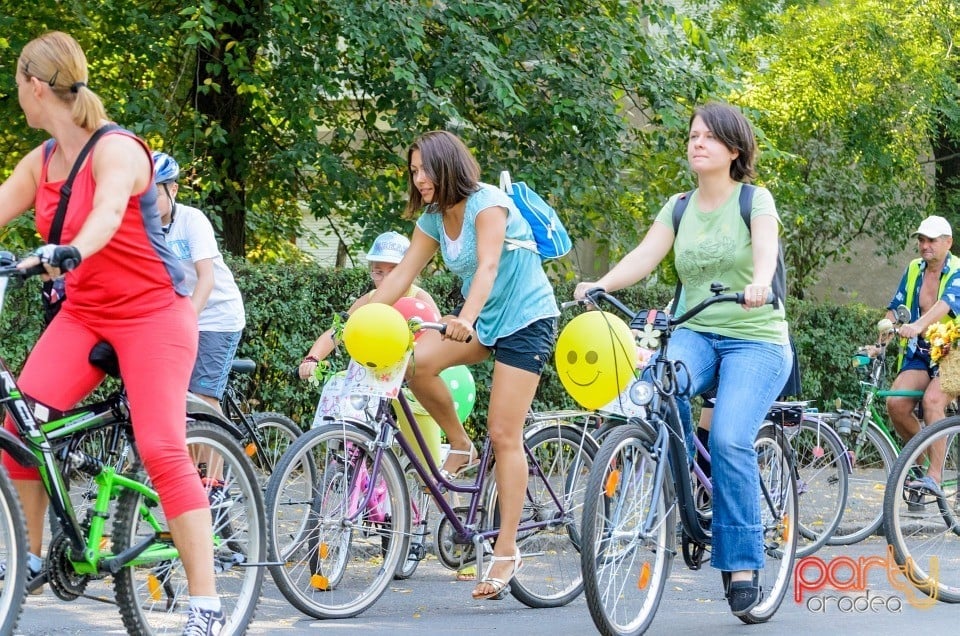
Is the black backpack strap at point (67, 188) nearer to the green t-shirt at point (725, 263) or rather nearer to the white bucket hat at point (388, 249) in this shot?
the green t-shirt at point (725, 263)

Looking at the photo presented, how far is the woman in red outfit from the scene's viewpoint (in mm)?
4246

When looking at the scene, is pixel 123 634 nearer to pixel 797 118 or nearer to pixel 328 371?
pixel 328 371

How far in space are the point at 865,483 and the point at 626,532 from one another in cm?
477

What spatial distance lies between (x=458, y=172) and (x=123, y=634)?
2271 millimetres

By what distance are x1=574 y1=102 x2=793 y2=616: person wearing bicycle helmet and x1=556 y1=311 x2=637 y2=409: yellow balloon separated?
22 cm

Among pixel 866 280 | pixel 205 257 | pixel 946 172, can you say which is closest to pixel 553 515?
pixel 205 257

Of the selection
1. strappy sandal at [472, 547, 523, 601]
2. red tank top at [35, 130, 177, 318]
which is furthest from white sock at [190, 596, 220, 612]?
strappy sandal at [472, 547, 523, 601]

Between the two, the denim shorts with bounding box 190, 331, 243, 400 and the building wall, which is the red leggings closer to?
the denim shorts with bounding box 190, 331, 243, 400

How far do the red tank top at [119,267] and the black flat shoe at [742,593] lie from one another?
2552 mm

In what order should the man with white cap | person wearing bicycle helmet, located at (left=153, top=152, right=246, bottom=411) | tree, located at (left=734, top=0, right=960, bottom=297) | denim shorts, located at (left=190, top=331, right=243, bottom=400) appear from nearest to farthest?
1. person wearing bicycle helmet, located at (left=153, top=152, right=246, bottom=411)
2. denim shorts, located at (left=190, top=331, right=243, bottom=400)
3. the man with white cap
4. tree, located at (left=734, top=0, right=960, bottom=297)

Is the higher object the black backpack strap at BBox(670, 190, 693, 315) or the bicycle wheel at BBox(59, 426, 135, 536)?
the black backpack strap at BBox(670, 190, 693, 315)

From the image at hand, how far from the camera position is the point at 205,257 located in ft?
22.8

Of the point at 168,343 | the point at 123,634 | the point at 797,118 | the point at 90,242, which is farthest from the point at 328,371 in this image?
the point at 797,118

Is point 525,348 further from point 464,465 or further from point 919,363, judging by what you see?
point 919,363
